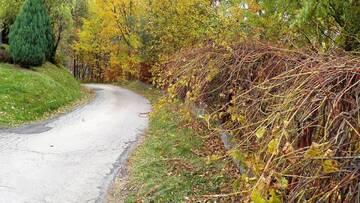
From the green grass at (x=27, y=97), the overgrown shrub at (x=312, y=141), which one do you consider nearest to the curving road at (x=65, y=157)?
the green grass at (x=27, y=97)

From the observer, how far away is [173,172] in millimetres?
7637

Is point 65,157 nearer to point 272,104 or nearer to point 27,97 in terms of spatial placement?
point 272,104

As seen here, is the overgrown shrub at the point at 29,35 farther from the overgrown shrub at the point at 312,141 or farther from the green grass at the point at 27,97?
the overgrown shrub at the point at 312,141

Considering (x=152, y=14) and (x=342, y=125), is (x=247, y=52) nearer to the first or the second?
(x=342, y=125)

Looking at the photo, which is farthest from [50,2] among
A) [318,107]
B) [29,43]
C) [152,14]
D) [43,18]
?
[318,107]

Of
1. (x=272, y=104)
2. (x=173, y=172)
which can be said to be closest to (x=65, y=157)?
(x=173, y=172)

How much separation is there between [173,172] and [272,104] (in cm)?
415

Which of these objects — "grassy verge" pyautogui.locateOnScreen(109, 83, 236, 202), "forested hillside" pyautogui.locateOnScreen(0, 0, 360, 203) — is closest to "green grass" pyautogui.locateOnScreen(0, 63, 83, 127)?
"forested hillside" pyautogui.locateOnScreen(0, 0, 360, 203)

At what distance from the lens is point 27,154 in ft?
30.2

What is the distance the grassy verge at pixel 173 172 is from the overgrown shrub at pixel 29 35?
12255 millimetres

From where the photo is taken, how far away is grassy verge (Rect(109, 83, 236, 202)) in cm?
656

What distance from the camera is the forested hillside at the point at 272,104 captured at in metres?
2.48

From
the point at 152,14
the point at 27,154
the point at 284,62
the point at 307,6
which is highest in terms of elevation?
the point at 152,14

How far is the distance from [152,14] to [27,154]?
48.2 ft
